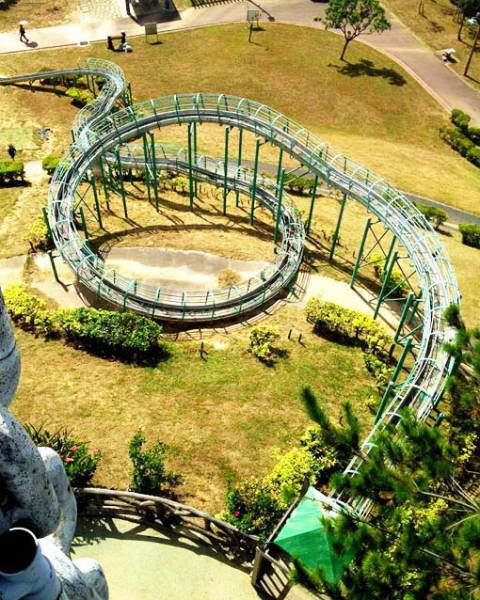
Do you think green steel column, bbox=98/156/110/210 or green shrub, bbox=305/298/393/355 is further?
green steel column, bbox=98/156/110/210

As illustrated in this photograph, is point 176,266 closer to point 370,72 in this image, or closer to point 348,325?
point 348,325

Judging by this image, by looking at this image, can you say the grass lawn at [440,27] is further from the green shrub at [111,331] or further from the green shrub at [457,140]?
the green shrub at [111,331]

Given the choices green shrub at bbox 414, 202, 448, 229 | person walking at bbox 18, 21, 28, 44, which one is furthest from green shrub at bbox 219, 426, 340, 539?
person walking at bbox 18, 21, 28, 44

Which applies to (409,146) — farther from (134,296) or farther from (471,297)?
(134,296)

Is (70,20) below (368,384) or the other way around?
the other way around

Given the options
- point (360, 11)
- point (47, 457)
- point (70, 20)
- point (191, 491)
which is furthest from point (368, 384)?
point (70, 20)

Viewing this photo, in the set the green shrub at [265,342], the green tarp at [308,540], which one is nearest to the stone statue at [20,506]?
the green tarp at [308,540]

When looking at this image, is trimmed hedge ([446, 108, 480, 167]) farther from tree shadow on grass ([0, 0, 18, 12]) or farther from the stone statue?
tree shadow on grass ([0, 0, 18, 12])
